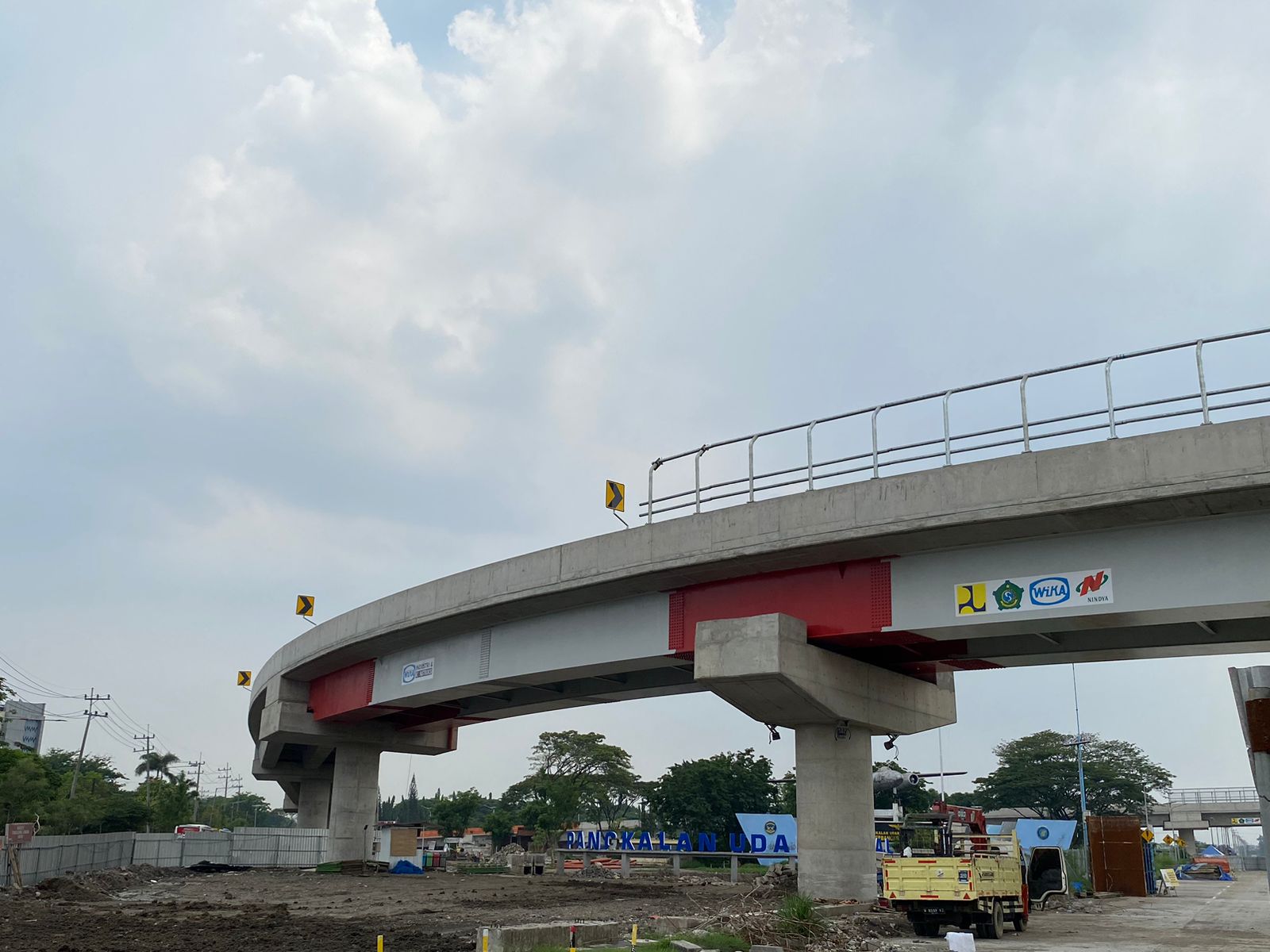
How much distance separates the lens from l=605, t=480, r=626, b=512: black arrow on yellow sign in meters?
25.3

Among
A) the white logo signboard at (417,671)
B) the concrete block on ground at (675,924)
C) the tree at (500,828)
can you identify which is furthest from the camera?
the tree at (500,828)

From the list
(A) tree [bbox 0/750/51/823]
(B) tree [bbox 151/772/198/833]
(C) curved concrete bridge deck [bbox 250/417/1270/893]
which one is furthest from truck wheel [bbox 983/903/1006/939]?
(B) tree [bbox 151/772/198/833]

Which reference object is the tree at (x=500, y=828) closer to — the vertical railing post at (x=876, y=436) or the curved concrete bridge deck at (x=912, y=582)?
the curved concrete bridge deck at (x=912, y=582)

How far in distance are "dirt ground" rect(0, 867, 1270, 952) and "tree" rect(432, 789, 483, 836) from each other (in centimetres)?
8048

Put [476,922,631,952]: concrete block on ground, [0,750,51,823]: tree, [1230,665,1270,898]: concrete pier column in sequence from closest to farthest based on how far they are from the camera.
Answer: [1230,665,1270,898]: concrete pier column < [476,922,631,952]: concrete block on ground < [0,750,51,823]: tree

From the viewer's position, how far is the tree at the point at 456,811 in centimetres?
11681

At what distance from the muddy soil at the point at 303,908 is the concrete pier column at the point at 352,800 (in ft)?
6.45

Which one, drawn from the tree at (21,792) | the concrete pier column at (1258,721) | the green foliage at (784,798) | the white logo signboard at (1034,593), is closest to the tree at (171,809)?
the tree at (21,792)

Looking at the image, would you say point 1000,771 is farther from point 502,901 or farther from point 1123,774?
point 502,901

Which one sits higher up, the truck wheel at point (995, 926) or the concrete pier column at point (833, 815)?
the concrete pier column at point (833, 815)

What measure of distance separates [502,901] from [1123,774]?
313 ft

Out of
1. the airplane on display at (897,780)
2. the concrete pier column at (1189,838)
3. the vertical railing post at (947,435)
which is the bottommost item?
the concrete pier column at (1189,838)

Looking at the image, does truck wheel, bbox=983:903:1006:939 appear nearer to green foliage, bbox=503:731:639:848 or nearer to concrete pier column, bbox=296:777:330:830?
concrete pier column, bbox=296:777:330:830

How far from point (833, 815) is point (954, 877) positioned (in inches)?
126
